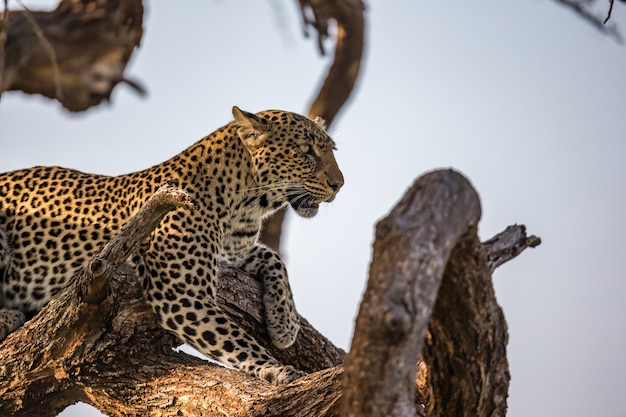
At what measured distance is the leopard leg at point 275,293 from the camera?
7.34 m

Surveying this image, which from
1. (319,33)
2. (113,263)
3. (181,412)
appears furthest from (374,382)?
(319,33)

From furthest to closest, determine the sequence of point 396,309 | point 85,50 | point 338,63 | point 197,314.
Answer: point 338,63
point 85,50
point 197,314
point 396,309

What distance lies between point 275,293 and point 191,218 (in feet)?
2.87

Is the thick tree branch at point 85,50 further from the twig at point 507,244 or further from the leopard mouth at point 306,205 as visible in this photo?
the twig at point 507,244

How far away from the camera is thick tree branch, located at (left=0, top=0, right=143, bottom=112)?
11492 millimetres

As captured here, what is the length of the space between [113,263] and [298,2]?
7654 millimetres

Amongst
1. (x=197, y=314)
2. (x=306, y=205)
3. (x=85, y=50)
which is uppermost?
(x=85, y=50)

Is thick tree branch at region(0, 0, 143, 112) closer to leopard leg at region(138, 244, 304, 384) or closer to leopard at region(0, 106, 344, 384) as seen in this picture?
leopard at region(0, 106, 344, 384)

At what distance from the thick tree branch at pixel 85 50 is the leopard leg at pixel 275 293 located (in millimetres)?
4426

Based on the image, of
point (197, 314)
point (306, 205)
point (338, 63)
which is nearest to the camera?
point (197, 314)

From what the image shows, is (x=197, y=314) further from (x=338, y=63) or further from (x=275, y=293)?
(x=338, y=63)

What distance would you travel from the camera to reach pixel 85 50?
1183 cm

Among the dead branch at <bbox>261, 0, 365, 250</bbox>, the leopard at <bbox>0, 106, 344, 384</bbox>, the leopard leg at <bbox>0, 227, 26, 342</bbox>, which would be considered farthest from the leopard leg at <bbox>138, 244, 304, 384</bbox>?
the dead branch at <bbox>261, 0, 365, 250</bbox>

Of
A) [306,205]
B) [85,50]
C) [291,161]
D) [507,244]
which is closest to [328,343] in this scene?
[306,205]
